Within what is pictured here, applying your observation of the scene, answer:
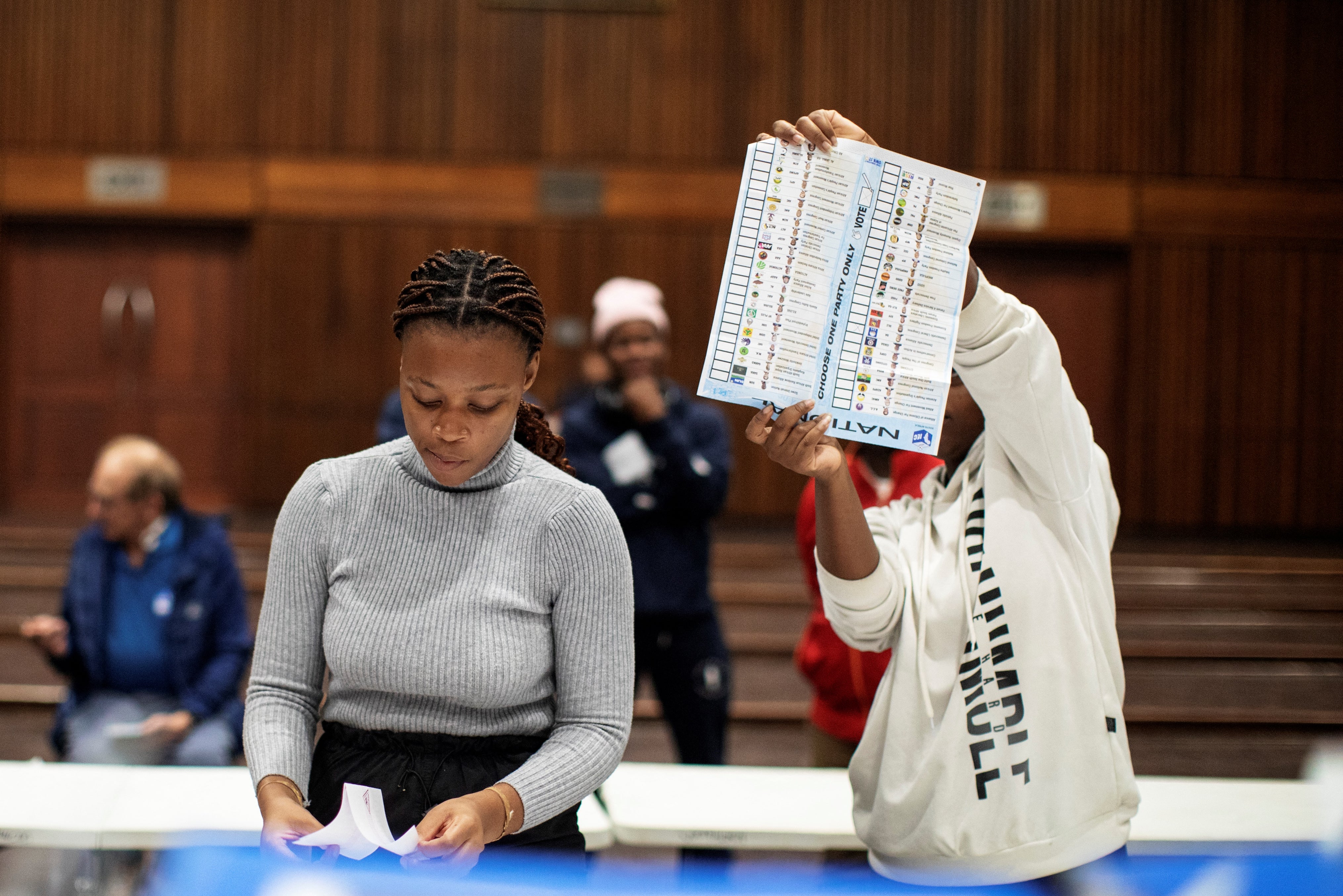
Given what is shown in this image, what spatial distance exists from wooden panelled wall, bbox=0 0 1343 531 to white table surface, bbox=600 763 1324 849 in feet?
17.1

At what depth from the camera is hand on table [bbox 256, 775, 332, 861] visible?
1147mm

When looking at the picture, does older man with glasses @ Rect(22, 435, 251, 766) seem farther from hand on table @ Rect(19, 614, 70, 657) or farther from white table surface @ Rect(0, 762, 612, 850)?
white table surface @ Rect(0, 762, 612, 850)

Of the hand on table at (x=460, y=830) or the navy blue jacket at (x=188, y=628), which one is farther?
the navy blue jacket at (x=188, y=628)

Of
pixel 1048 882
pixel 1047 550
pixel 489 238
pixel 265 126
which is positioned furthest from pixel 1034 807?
pixel 265 126

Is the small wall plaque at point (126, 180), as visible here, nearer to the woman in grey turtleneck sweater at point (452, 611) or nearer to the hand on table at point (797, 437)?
the woman in grey turtleneck sweater at point (452, 611)

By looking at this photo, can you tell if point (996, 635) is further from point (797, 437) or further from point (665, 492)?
point (665, 492)

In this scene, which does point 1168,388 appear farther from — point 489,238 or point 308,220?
point 308,220

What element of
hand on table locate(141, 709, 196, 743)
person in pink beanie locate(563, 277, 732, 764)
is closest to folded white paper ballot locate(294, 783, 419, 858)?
person in pink beanie locate(563, 277, 732, 764)

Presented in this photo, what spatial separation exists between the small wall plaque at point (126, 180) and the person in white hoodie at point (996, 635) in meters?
6.78

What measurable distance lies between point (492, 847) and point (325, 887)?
51cm

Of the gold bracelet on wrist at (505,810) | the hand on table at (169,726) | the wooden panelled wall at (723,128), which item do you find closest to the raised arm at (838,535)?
the gold bracelet on wrist at (505,810)

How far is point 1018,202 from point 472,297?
265 inches

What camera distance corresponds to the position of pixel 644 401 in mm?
2852

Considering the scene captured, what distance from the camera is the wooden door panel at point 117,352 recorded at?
7.32m
